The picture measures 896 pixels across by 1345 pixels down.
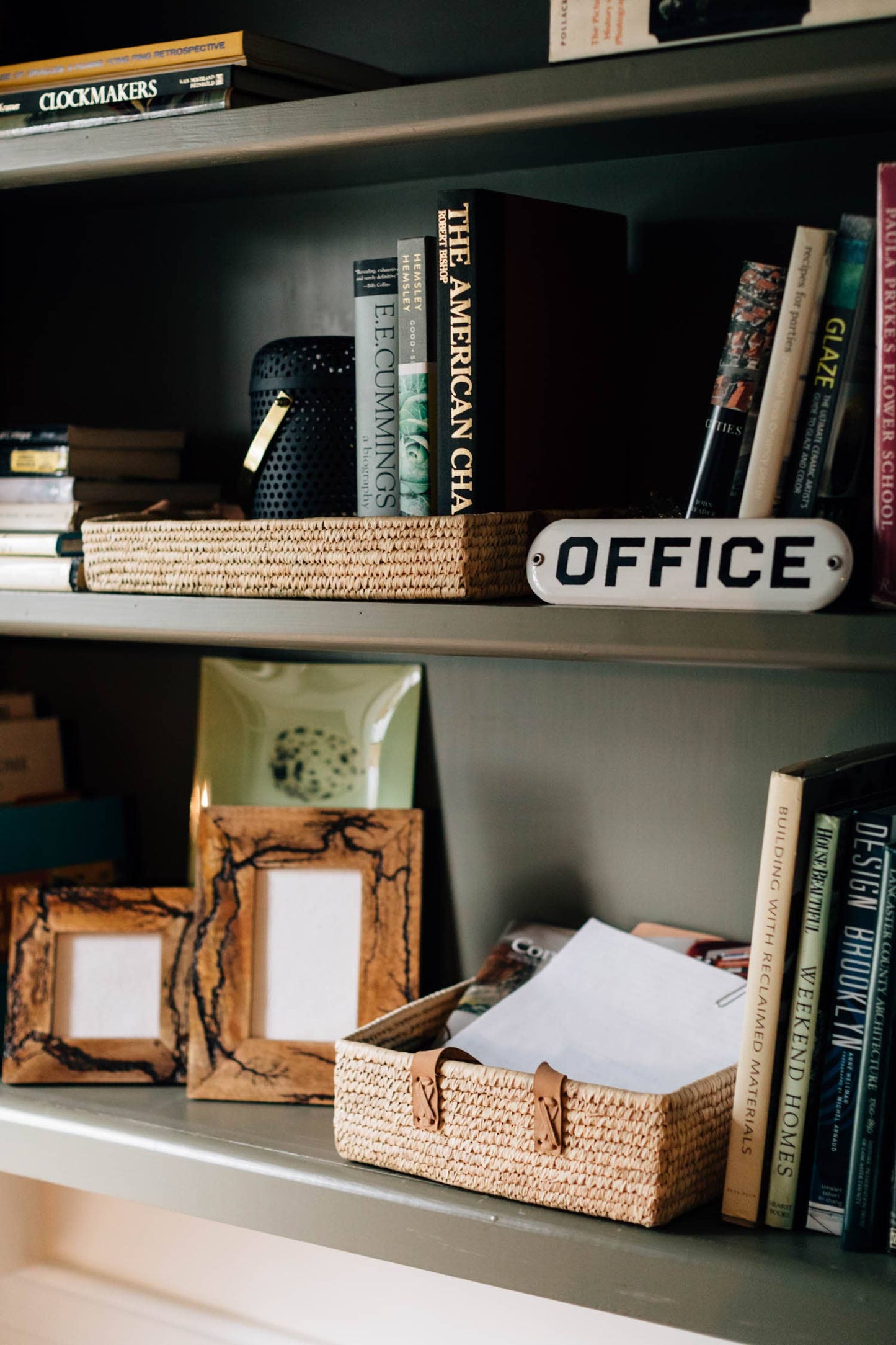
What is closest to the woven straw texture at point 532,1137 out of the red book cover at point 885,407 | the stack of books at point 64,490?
the red book cover at point 885,407

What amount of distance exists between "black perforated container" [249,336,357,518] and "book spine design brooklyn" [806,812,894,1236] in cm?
54

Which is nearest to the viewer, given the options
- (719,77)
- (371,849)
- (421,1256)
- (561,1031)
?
(719,77)

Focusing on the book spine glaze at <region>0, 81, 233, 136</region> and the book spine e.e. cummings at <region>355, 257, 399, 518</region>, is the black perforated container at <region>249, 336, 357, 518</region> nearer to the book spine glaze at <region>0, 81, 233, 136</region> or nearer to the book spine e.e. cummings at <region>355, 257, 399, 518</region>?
the book spine e.e. cummings at <region>355, 257, 399, 518</region>

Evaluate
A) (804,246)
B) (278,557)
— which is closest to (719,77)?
(804,246)

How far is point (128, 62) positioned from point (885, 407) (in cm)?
68

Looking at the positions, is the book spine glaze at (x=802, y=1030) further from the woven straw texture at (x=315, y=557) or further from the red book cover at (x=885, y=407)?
the woven straw texture at (x=315, y=557)

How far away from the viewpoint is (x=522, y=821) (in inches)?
51.5

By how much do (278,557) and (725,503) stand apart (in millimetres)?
356

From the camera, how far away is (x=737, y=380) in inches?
37.7

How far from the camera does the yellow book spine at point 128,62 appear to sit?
1063 millimetres

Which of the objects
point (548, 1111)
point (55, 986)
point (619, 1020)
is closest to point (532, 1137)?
point (548, 1111)

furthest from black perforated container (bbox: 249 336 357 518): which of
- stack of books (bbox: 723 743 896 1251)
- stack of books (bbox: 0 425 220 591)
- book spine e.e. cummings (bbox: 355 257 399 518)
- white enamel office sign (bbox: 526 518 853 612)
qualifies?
stack of books (bbox: 723 743 896 1251)

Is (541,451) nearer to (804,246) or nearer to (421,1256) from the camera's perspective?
(804,246)

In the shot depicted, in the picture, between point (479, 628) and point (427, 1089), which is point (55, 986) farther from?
point (479, 628)
